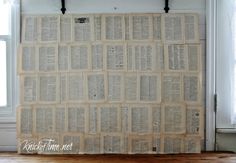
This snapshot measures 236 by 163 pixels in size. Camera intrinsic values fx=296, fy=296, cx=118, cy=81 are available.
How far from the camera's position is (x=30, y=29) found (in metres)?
1.94

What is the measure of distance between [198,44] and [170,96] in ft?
1.25

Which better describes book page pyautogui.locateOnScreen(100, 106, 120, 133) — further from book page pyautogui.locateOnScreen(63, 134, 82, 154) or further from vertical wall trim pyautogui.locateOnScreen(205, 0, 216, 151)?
vertical wall trim pyautogui.locateOnScreen(205, 0, 216, 151)

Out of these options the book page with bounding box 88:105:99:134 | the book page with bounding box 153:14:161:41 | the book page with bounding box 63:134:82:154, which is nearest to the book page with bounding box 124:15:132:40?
the book page with bounding box 153:14:161:41

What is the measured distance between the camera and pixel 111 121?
1.91 metres

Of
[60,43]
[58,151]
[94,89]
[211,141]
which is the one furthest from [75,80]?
[211,141]

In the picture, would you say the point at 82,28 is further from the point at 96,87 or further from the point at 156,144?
the point at 156,144

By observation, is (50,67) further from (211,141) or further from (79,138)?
(211,141)

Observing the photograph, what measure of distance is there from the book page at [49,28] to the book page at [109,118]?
559mm

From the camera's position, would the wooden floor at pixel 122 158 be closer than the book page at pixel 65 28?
Yes

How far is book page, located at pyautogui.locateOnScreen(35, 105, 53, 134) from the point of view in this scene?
192 cm

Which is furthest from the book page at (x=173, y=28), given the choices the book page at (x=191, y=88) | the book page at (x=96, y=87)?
the book page at (x=96, y=87)

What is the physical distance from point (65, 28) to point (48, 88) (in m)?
0.41

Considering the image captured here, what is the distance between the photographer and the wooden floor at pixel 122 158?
1712 millimetres

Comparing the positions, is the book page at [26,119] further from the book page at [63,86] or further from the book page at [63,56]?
the book page at [63,56]
